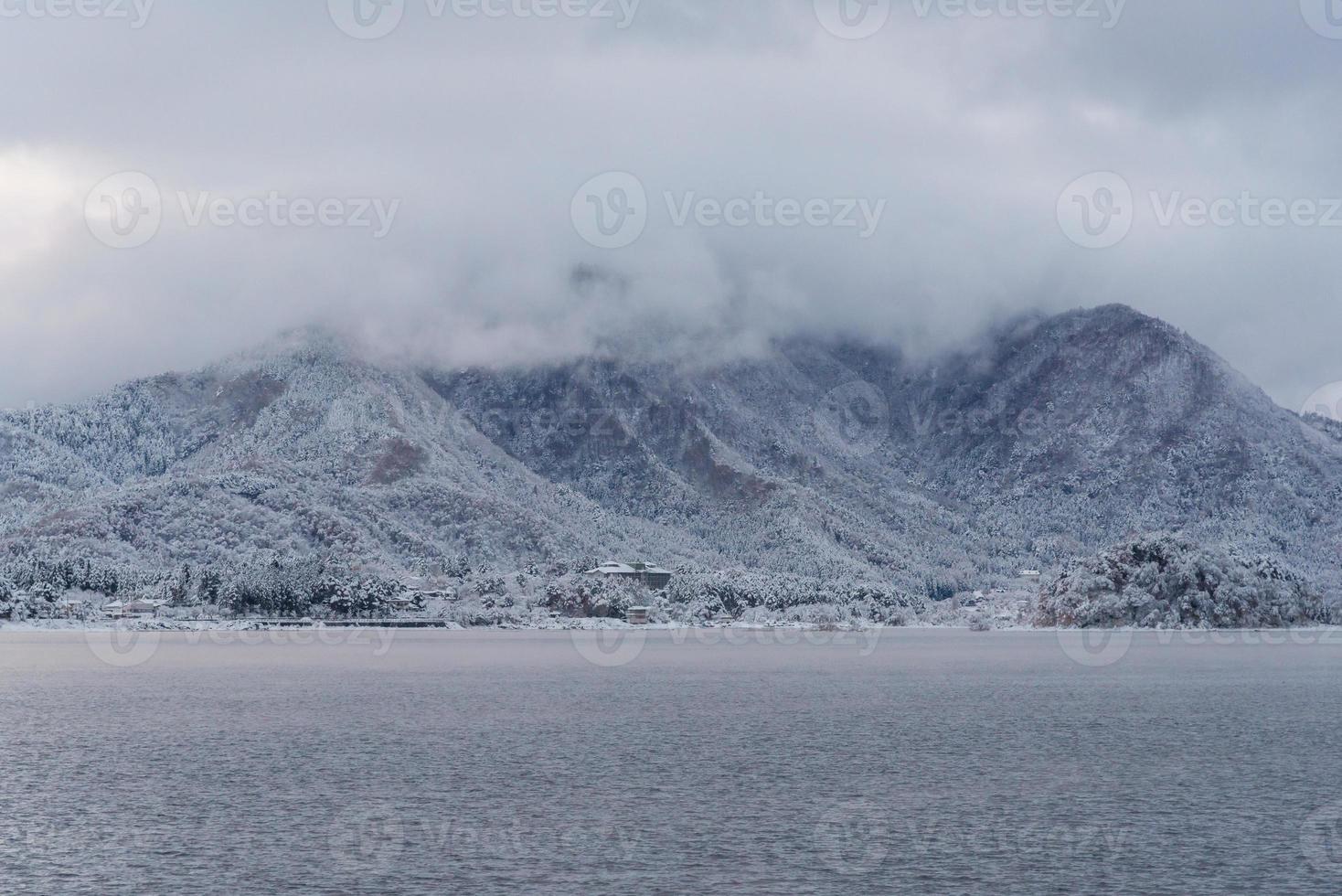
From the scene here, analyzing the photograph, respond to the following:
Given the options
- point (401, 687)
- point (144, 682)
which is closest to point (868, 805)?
point (401, 687)

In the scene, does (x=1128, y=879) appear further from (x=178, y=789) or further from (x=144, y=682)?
(x=144, y=682)

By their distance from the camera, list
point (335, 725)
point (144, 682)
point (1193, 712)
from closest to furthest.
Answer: point (335, 725), point (1193, 712), point (144, 682)

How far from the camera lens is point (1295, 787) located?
262ft

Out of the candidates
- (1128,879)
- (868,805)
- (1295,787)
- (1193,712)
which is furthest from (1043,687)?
(1128,879)

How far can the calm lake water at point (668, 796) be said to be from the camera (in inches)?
2233

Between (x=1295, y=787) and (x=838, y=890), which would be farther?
(x=1295, y=787)

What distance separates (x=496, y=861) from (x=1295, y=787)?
157 feet

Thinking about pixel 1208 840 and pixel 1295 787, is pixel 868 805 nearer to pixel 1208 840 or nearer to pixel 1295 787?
pixel 1208 840

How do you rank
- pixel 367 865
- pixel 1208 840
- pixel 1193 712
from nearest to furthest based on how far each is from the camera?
pixel 367 865 < pixel 1208 840 < pixel 1193 712

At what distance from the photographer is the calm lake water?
5672 cm

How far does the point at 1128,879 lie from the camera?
56.0 meters

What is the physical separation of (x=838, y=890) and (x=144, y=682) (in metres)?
138

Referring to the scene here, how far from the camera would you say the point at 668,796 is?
75.7m

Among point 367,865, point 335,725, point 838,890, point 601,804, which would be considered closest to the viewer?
point 838,890
